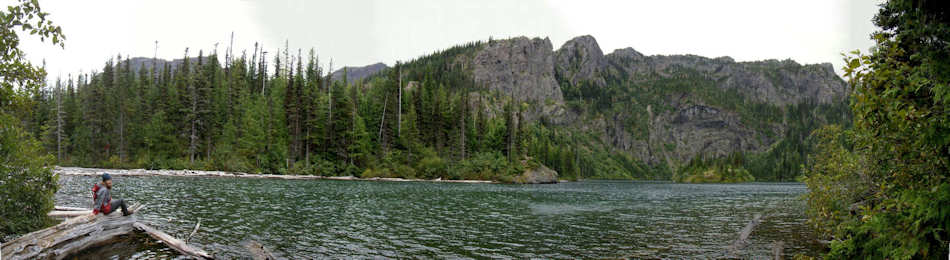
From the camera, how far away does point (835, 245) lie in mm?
8695

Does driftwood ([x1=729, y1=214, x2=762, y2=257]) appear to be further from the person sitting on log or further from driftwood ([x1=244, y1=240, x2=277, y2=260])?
the person sitting on log

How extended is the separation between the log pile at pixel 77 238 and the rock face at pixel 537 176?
83.0m

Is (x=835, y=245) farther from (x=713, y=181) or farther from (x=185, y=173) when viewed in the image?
(x=713, y=181)

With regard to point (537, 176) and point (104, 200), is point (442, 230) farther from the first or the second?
A: point (537, 176)

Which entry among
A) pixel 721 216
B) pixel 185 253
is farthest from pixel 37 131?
pixel 721 216

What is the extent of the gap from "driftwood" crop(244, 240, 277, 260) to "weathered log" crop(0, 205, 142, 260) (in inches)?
162

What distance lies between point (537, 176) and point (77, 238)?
90579 mm

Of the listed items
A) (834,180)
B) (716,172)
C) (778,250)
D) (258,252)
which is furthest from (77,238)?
(716,172)

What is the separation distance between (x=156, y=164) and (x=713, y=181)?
168 meters

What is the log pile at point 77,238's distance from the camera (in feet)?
36.8

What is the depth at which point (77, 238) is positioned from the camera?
13.0 m

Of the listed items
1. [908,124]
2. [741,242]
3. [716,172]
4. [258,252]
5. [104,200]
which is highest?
[908,124]

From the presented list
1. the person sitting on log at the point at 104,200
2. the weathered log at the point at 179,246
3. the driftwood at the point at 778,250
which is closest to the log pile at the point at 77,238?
the weathered log at the point at 179,246

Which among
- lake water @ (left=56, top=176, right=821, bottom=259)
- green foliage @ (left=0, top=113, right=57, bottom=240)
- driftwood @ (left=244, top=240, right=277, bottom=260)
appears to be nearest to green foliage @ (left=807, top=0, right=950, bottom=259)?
lake water @ (left=56, top=176, right=821, bottom=259)
